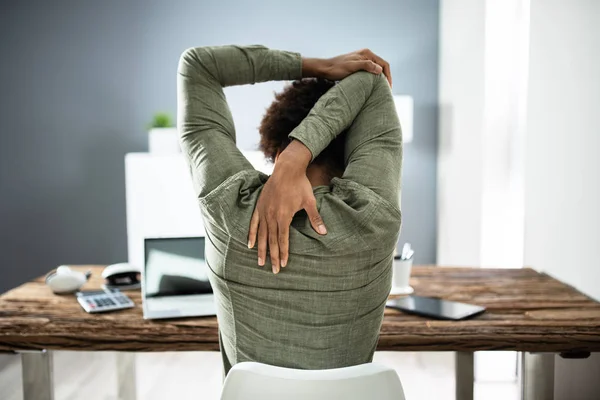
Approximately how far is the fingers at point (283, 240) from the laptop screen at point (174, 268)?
0.88 m

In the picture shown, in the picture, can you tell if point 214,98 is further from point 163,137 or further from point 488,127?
point 163,137

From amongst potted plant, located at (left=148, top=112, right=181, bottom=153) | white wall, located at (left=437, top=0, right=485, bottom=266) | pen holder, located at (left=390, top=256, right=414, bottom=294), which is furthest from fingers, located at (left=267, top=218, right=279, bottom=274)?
potted plant, located at (left=148, top=112, right=181, bottom=153)

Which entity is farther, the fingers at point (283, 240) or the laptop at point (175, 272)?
the laptop at point (175, 272)

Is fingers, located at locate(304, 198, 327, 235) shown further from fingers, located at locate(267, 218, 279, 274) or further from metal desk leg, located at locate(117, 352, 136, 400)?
metal desk leg, located at locate(117, 352, 136, 400)

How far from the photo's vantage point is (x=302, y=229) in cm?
90

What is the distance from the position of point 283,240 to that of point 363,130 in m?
0.26

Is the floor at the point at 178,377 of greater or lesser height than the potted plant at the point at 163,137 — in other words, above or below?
below

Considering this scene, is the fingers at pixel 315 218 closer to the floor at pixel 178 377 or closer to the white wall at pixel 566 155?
the white wall at pixel 566 155

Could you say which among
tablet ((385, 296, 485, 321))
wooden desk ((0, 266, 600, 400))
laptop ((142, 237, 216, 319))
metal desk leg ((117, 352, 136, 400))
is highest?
laptop ((142, 237, 216, 319))

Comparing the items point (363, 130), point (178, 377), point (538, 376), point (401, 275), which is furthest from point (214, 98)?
point (178, 377)

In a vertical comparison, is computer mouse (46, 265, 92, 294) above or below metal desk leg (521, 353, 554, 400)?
above

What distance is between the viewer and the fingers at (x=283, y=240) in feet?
2.86

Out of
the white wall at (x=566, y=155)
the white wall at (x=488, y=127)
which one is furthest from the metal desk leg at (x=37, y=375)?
the white wall at (x=488, y=127)

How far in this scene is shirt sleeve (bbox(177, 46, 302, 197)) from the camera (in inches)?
36.4
